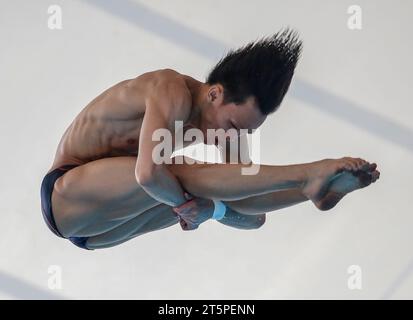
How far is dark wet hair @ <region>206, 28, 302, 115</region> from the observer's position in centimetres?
139

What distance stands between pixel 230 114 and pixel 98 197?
0.99 feet

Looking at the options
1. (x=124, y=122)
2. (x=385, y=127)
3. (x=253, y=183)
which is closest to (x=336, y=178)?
(x=253, y=183)

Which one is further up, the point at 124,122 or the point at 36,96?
the point at 36,96

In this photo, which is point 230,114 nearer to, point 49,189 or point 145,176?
point 145,176

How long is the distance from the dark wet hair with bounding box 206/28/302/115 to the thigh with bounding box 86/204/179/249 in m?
0.29

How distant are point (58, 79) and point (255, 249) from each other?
813 millimetres

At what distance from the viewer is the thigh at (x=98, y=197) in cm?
136

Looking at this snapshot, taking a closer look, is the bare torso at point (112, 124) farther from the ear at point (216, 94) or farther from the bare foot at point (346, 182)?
the bare foot at point (346, 182)

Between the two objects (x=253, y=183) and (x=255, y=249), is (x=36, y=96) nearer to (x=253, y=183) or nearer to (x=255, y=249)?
(x=255, y=249)

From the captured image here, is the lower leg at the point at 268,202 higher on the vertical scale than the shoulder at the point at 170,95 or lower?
lower

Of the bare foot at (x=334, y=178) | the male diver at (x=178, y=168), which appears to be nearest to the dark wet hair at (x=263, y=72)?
the male diver at (x=178, y=168)

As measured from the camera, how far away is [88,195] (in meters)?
1.42

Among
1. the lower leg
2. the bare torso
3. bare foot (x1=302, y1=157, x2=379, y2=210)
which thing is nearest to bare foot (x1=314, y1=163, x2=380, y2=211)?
bare foot (x1=302, y1=157, x2=379, y2=210)

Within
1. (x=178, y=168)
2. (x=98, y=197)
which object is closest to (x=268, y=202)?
(x=178, y=168)
